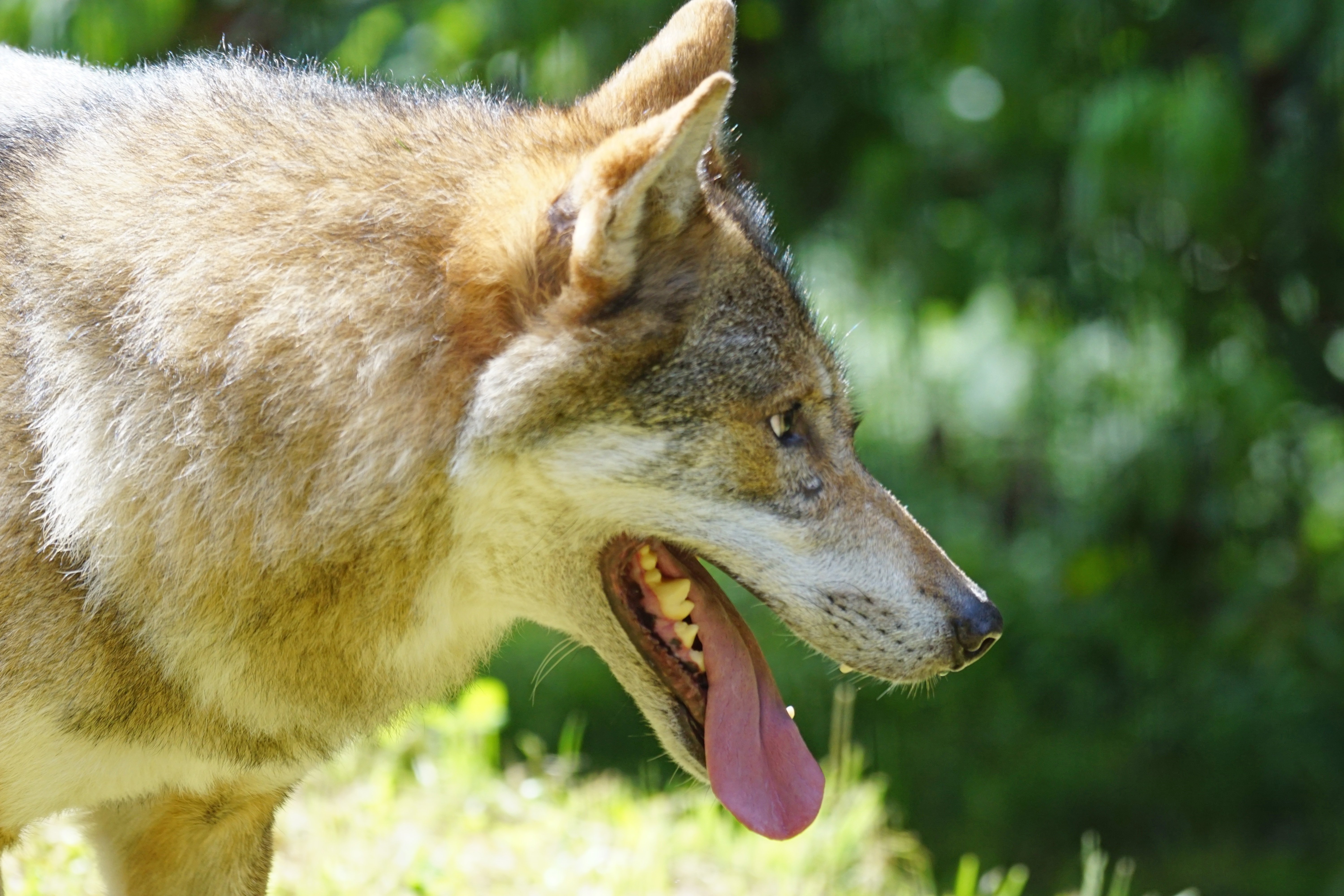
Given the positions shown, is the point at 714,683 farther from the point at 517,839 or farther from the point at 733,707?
the point at 517,839

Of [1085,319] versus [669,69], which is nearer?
[669,69]

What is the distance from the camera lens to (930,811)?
18.1 ft

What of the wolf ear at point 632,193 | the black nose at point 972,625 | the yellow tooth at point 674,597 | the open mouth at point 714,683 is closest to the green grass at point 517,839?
the open mouth at point 714,683

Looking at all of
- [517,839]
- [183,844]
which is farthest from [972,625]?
[517,839]

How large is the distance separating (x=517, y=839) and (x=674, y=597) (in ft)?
4.51

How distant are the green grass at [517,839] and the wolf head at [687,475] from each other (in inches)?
42.1

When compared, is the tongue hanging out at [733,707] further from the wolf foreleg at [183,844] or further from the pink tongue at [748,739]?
the wolf foreleg at [183,844]

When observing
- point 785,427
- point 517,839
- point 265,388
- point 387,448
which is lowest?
point 517,839

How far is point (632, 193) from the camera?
1892 millimetres

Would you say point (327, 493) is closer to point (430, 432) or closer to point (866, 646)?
point (430, 432)

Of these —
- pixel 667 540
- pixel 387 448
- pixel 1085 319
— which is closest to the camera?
pixel 387 448

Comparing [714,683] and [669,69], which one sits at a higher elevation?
[669,69]

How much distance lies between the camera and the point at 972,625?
223cm

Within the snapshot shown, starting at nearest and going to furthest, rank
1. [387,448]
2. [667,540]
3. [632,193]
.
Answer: [632,193], [387,448], [667,540]
